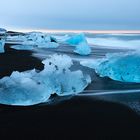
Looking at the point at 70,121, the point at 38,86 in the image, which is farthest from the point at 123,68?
the point at 70,121

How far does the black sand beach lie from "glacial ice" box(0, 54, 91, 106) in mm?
→ 146

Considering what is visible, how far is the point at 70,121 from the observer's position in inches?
144

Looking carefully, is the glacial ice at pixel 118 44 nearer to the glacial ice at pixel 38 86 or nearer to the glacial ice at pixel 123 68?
the glacial ice at pixel 123 68

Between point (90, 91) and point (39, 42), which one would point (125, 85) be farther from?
point (39, 42)

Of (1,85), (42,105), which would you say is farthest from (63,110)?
(1,85)

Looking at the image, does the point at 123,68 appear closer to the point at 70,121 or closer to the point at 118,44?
the point at 70,121

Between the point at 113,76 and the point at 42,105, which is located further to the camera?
the point at 113,76

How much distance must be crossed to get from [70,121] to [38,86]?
0.94 metres

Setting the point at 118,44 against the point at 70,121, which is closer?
the point at 70,121

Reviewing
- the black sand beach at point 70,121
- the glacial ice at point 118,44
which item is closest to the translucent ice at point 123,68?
the black sand beach at point 70,121

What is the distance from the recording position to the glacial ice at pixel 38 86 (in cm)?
417

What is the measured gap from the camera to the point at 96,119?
3.76 meters

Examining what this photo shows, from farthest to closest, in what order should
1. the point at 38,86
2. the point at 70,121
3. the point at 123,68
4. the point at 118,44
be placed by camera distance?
1. the point at 118,44
2. the point at 123,68
3. the point at 38,86
4. the point at 70,121

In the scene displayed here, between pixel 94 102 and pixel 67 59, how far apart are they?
1510 mm
